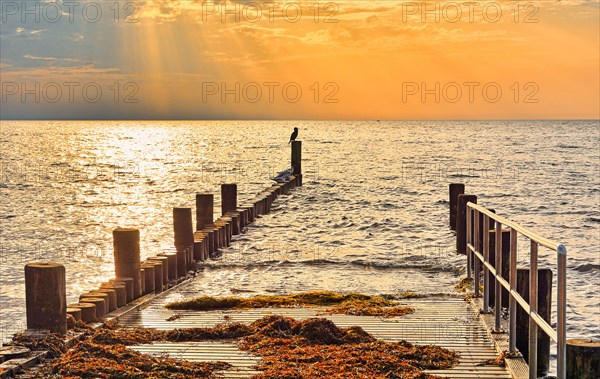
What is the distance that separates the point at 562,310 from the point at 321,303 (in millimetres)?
6238

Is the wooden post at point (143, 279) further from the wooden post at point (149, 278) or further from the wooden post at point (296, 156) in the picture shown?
the wooden post at point (296, 156)

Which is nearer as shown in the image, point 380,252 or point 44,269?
point 44,269

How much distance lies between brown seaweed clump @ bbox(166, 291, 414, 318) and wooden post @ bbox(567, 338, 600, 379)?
15.3 ft

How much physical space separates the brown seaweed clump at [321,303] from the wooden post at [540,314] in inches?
68.5

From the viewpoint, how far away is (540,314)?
888cm

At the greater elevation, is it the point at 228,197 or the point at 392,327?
the point at 228,197

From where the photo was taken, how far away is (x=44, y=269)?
8.52 m

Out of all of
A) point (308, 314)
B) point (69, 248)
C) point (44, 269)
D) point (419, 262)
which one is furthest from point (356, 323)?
point (69, 248)

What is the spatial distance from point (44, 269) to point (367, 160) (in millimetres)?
66538

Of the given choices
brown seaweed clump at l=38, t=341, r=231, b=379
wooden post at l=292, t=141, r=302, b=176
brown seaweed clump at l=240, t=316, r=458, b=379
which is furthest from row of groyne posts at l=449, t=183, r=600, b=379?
wooden post at l=292, t=141, r=302, b=176

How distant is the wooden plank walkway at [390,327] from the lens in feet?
24.8

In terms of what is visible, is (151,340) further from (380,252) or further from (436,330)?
(380,252)

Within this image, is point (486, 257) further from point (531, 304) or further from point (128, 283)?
point (128, 283)

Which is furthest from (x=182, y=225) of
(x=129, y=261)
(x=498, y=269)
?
(x=498, y=269)
